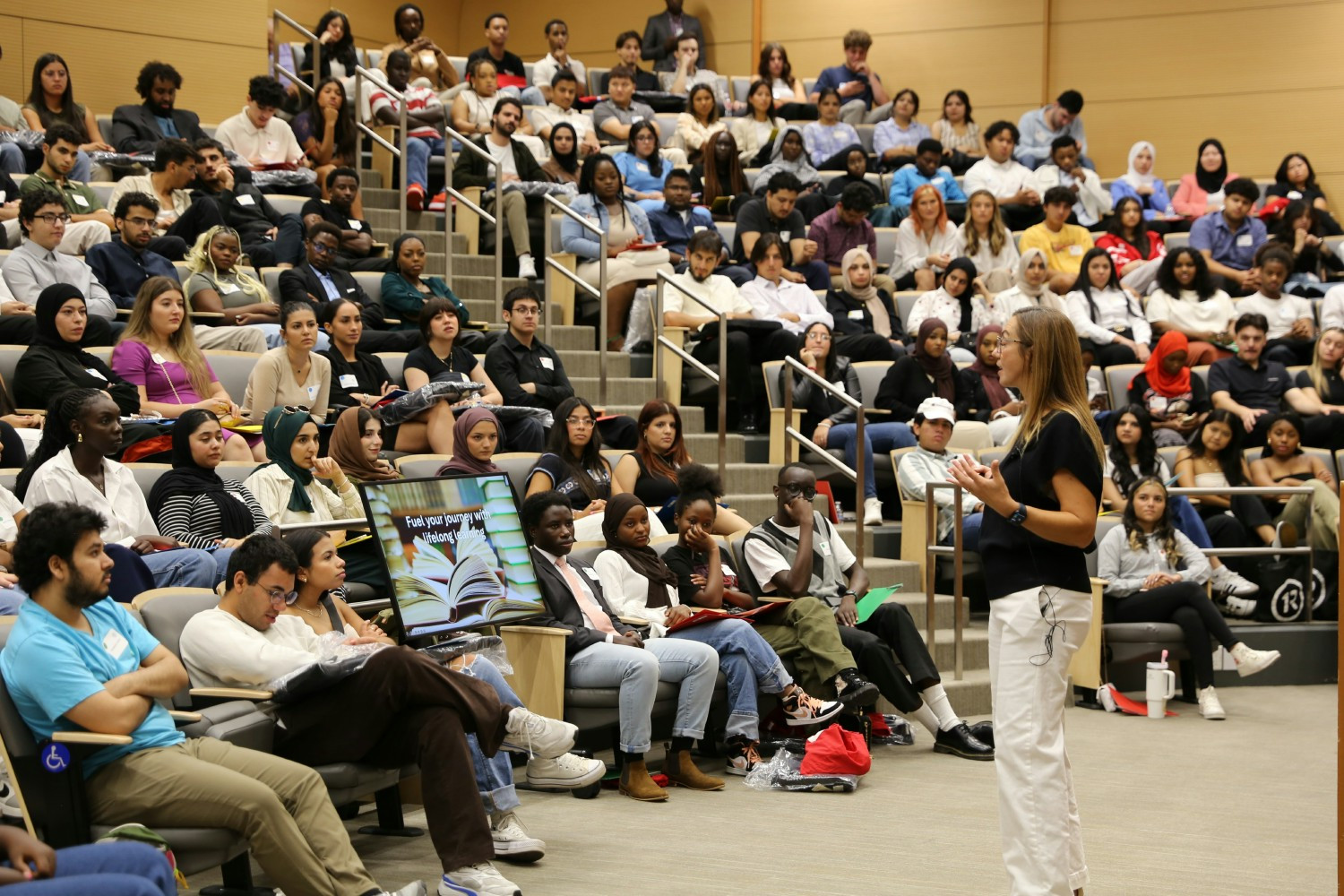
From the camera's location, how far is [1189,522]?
736cm

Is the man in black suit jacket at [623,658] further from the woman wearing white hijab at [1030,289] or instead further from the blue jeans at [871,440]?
the woman wearing white hijab at [1030,289]

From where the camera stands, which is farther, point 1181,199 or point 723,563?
point 1181,199

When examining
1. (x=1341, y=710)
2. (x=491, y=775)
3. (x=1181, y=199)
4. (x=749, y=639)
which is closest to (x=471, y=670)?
(x=491, y=775)

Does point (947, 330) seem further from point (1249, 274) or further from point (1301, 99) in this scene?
point (1301, 99)

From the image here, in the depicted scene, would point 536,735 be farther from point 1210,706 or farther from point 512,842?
point 1210,706

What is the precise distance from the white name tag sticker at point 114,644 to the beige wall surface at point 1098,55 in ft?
33.5

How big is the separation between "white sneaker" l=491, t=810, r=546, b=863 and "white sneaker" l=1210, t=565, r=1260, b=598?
4386 mm

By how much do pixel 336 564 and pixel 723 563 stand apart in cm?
192

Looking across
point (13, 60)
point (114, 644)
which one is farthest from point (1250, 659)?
point (13, 60)

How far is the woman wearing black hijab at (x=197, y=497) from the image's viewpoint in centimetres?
498

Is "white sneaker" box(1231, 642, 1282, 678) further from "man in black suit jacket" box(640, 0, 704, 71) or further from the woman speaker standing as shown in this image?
"man in black suit jacket" box(640, 0, 704, 71)

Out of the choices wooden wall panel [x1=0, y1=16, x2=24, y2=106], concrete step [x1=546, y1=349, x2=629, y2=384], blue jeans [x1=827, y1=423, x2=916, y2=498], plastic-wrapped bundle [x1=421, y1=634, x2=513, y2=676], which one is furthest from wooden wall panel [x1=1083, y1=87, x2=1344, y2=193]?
plastic-wrapped bundle [x1=421, y1=634, x2=513, y2=676]

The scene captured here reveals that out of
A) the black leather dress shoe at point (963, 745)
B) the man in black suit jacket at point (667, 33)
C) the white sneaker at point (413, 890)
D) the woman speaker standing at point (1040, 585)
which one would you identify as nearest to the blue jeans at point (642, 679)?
the black leather dress shoe at point (963, 745)

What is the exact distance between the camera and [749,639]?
530 cm
